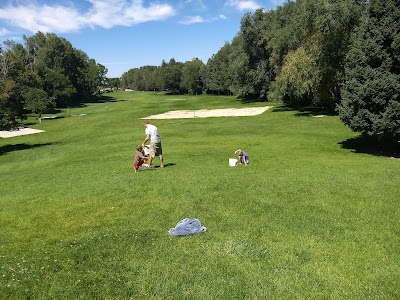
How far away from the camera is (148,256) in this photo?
940cm

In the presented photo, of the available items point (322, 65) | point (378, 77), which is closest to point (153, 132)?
point (378, 77)

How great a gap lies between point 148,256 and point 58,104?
4085 inches

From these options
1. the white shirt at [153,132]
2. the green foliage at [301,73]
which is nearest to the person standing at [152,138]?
the white shirt at [153,132]

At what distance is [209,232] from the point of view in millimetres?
10711

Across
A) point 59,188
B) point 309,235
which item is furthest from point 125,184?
point 309,235

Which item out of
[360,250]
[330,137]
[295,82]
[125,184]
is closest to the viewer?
[360,250]

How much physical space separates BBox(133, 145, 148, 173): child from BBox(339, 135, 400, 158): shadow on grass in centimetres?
1490

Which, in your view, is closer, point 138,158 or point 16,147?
point 138,158

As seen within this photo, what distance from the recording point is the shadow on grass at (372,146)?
2519cm

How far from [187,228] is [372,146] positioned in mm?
20870

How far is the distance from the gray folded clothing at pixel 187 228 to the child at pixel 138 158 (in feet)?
30.5

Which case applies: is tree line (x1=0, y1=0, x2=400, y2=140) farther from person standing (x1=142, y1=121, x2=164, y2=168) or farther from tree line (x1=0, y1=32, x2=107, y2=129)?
person standing (x1=142, y1=121, x2=164, y2=168)

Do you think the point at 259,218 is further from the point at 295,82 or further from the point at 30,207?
the point at 295,82

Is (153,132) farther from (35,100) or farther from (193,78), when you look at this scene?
(193,78)
